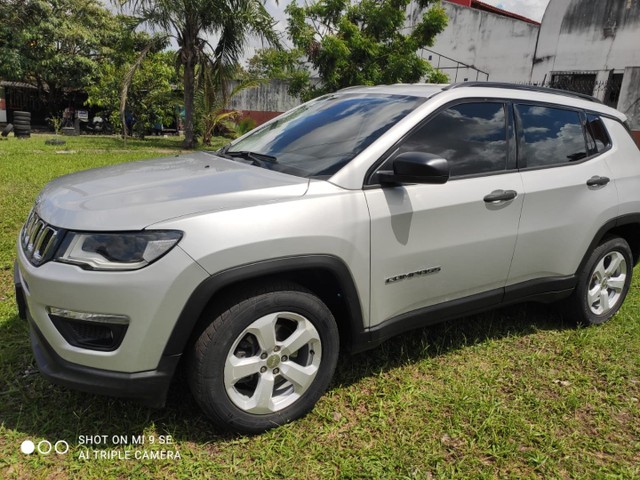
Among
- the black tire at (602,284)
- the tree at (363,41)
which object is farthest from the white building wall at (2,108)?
the black tire at (602,284)

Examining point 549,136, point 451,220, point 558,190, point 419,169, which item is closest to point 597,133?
point 549,136

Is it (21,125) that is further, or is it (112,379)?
(21,125)

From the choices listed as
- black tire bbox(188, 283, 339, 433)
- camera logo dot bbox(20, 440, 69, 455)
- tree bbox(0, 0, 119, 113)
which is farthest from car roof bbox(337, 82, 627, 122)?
tree bbox(0, 0, 119, 113)

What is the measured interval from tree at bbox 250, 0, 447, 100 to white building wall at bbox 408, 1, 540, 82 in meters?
4.92

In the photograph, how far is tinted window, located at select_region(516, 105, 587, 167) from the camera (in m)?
Result: 3.25

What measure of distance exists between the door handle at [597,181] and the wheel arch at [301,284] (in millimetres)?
1976

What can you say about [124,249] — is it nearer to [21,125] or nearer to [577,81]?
[577,81]

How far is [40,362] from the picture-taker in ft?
7.49

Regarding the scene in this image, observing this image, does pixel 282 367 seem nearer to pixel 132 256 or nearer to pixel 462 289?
pixel 132 256

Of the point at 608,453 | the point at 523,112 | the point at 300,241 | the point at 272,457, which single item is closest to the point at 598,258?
the point at 523,112

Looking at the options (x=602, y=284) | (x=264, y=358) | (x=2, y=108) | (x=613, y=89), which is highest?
(x=613, y=89)

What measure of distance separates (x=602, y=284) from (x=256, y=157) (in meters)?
2.72

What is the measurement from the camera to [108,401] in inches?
105

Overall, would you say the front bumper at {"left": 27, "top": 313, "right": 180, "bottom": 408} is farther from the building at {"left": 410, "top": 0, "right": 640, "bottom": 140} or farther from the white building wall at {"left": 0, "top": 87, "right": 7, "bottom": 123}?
the white building wall at {"left": 0, "top": 87, "right": 7, "bottom": 123}
